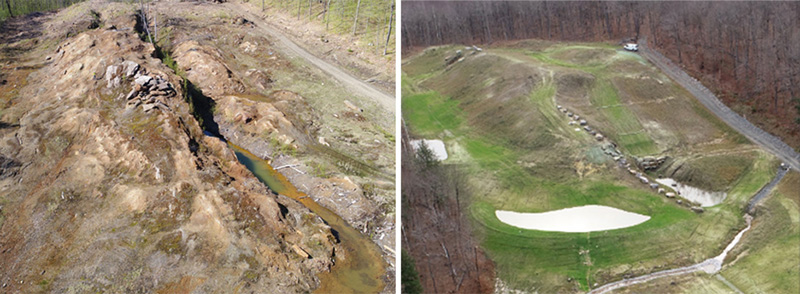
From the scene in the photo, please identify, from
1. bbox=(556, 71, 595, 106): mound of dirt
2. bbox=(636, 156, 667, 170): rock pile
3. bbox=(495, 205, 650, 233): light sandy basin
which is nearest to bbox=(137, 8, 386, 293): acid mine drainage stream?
bbox=(495, 205, 650, 233): light sandy basin

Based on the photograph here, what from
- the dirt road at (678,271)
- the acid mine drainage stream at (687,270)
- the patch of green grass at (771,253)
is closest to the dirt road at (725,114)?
the patch of green grass at (771,253)

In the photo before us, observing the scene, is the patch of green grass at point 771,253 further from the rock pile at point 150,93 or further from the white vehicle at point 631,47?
the rock pile at point 150,93

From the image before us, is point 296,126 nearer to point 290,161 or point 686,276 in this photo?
point 290,161

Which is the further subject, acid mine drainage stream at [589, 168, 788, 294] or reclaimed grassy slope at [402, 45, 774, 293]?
reclaimed grassy slope at [402, 45, 774, 293]

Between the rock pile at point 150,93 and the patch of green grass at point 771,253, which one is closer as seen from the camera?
the patch of green grass at point 771,253

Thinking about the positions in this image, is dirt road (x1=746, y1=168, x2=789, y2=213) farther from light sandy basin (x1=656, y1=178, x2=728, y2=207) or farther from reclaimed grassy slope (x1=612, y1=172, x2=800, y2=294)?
light sandy basin (x1=656, y1=178, x2=728, y2=207)

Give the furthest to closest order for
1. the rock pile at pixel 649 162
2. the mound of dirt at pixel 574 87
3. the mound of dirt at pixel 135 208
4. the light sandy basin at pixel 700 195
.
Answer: the mound of dirt at pixel 574 87
the rock pile at pixel 649 162
the light sandy basin at pixel 700 195
the mound of dirt at pixel 135 208

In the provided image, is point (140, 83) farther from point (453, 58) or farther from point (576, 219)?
point (576, 219)
